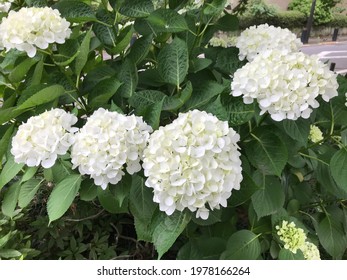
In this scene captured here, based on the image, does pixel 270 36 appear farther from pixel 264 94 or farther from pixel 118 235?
pixel 118 235

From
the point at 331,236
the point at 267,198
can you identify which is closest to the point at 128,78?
the point at 267,198

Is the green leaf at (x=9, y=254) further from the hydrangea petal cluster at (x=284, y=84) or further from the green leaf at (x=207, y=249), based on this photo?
the hydrangea petal cluster at (x=284, y=84)

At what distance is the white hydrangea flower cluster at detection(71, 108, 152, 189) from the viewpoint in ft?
2.43

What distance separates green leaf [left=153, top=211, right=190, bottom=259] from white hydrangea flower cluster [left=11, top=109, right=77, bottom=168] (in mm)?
252

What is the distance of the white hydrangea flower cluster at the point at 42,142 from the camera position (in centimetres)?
77

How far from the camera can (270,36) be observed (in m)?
1.17

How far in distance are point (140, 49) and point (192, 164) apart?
56 centimetres

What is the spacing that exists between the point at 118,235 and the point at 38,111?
0.72m

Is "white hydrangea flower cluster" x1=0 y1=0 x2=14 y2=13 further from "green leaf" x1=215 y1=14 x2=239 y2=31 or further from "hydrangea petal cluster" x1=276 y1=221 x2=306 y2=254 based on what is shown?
"hydrangea petal cluster" x1=276 y1=221 x2=306 y2=254

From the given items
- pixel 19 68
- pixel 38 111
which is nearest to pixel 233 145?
pixel 38 111

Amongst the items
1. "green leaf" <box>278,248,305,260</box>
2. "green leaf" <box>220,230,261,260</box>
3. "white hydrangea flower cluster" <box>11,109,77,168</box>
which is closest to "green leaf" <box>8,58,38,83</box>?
"white hydrangea flower cluster" <box>11,109,77,168</box>

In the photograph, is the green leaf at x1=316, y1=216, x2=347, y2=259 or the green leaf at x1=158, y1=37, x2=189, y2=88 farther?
the green leaf at x1=316, y1=216, x2=347, y2=259

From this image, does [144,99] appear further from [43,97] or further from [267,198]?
[267,198]

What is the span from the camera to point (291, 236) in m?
0.99
